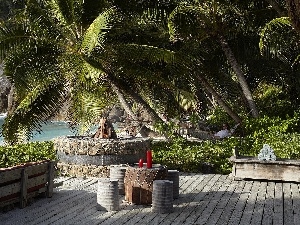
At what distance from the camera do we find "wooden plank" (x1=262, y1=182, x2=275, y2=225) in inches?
282

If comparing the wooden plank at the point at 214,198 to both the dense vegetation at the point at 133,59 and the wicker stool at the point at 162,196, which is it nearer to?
the wicker stool at the point at 162,196

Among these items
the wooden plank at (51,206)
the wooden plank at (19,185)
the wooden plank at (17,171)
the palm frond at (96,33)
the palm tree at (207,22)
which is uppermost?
the palm tree at (207,22)

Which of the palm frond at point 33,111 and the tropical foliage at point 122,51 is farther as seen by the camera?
the tropical foliage at point 122,51

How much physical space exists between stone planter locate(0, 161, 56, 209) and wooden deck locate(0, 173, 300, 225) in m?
0.17

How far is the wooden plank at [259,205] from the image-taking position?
7.20 meters

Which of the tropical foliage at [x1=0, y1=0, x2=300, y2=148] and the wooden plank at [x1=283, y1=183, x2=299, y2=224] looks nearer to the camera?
the wooden plank at [x1=283, y1=183, x2=299, y2=224]

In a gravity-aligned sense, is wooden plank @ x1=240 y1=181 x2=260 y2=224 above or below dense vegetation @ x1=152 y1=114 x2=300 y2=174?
below

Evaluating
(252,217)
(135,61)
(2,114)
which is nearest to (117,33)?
Answer: (135,61)

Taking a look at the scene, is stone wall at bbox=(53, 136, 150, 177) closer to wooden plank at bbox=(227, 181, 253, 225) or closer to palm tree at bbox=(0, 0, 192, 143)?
wooden plank at bbox=(227, 181, 253, 225)

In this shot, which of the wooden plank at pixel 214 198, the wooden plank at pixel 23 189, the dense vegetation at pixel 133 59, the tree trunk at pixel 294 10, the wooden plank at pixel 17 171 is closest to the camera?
the wooden plank at pixel 214 198

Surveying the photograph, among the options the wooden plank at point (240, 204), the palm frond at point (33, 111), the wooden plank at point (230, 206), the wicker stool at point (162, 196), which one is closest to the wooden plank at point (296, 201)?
the wooden plank at point (240, 204)

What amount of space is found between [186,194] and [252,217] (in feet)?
6.60

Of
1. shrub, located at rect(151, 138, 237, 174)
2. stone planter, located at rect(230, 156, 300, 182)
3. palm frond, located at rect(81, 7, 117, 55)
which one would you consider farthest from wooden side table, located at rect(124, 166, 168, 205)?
palm frond, located at rect(81, 7, 117, 55)

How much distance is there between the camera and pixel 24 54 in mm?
15375
